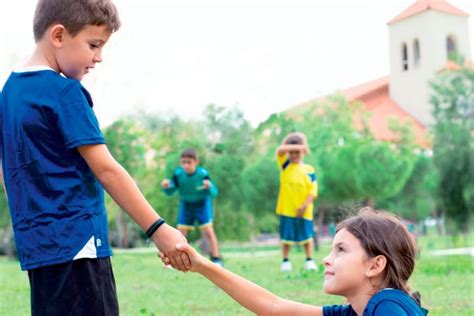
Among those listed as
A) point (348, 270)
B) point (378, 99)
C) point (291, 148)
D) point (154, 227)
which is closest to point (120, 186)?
point (154, 227)

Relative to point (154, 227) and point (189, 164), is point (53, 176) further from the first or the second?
point (189, 164)

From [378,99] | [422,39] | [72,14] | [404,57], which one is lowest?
[72,14]

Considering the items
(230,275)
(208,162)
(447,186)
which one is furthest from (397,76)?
(230,275)

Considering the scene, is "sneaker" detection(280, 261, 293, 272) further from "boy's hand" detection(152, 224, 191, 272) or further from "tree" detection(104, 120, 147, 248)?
"tree" detection(104, 120, 147, 248)

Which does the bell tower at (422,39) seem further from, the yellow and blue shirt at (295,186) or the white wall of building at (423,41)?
the yellow and blue shirt at (295,186)

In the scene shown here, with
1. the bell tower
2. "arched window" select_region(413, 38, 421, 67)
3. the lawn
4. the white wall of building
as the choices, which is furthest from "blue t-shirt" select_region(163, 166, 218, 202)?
"arched window" select_region(413, 38, 421, 67)

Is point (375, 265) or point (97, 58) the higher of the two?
point (97, 58)

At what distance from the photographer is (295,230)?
365 inches

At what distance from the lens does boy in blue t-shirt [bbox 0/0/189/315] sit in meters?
2.54

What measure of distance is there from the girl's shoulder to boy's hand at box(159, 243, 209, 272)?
0.66 meters

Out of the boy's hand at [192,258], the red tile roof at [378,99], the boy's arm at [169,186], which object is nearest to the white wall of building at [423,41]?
the red tile roof at [378,99]

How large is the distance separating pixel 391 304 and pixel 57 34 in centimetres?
146

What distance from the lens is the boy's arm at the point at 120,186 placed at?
2.57 meters

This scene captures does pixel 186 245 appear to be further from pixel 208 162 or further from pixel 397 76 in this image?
pixel 397 76
